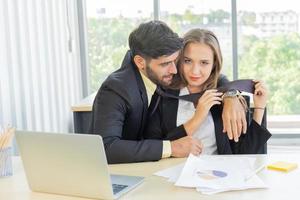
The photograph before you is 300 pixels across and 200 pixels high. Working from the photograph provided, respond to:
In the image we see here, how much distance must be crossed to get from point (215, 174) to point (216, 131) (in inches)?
18.6

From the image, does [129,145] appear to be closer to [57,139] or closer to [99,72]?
[57,139]

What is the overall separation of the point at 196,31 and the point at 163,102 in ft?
1.10

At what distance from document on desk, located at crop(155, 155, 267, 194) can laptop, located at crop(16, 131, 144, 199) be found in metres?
0.17

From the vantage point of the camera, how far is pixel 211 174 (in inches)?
60.9

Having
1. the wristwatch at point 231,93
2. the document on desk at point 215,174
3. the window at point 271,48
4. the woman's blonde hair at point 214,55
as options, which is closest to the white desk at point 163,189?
the document on desk at point 215,174

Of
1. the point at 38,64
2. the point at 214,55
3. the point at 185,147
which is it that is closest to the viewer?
the point at 185,147

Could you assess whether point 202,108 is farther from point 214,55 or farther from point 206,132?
point 214,55

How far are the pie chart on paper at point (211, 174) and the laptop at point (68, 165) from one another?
0.22 m

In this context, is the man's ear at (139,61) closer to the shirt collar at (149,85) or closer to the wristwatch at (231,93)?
the shirt collar at (149,85)

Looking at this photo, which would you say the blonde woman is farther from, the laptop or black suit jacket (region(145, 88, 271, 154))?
the laptop

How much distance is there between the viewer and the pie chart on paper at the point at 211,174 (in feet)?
5.00

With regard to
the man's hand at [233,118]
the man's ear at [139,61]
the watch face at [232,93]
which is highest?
the man's ear at [139,61]

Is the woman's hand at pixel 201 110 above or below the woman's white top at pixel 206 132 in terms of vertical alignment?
above

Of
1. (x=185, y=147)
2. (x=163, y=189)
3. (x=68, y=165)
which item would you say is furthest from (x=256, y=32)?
(x=68, y=165)
